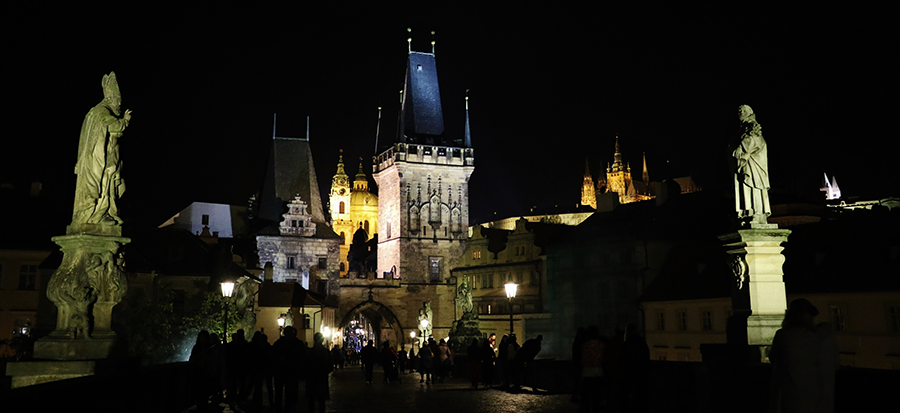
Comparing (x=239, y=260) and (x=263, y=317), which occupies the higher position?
(x=239, y=260)

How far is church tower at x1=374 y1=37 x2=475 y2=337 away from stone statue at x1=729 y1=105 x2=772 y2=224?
58343 millimetres

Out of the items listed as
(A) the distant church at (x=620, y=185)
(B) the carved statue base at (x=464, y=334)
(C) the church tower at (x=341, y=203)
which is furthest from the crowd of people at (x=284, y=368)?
(A) the distant church at (x=620, y=185)

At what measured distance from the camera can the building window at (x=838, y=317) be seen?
1281 inches

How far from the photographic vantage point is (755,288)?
41.4 feet

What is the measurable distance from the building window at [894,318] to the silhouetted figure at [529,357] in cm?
A: 1645

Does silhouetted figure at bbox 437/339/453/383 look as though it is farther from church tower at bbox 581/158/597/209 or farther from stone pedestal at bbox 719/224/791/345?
church tower at bbox 581/158/597/209

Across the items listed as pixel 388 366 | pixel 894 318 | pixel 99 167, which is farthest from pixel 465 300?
pixel 99 167

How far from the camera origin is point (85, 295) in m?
10.6

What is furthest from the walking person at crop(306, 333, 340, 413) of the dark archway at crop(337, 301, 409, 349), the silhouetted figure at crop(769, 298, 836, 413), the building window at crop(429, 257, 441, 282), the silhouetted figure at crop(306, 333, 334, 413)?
the building window at crop(429, 257, 441, 282)

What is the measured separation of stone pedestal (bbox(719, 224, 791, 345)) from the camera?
12438mm

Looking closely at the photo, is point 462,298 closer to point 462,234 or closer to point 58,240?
point 58,240

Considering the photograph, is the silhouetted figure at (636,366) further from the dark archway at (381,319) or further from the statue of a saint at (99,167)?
the dark archway at (381,319)

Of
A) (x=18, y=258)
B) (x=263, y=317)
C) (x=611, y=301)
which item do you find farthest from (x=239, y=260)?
(x=611, y=301)

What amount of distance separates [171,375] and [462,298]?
19356mm
